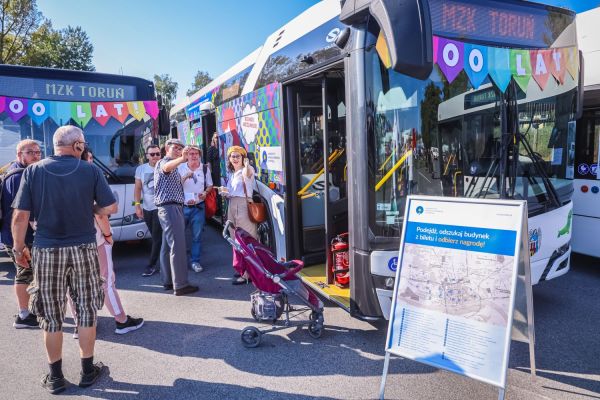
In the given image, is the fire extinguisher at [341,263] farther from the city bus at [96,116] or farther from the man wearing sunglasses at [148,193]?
the city bus at [96,116]

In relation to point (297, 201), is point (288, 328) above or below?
below

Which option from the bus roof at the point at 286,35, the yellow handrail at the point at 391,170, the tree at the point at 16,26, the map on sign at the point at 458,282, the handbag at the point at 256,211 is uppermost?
the tree at the point at 16,26

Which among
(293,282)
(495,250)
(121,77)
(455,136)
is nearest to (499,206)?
(495,250)

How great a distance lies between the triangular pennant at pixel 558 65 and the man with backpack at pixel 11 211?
196 inches

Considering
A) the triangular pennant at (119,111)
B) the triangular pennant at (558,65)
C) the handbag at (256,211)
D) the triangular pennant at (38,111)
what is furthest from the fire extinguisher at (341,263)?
the triangular pennant at (38,111)

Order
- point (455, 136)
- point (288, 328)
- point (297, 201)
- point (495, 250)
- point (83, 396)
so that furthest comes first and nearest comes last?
point (297, 201) → point (288, 328) → point (455, 136) → point (83, 396) → point (495, 250)

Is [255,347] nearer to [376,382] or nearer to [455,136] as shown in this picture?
[376,382]

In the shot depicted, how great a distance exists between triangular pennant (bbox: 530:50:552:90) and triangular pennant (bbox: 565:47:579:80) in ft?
1.11

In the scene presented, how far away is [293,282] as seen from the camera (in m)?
3.83

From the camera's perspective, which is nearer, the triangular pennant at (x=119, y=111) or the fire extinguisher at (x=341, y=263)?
the fire extinguisher at (x=341, y=263)

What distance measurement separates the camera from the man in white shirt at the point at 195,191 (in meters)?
5.88

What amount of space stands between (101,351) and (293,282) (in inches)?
72.0

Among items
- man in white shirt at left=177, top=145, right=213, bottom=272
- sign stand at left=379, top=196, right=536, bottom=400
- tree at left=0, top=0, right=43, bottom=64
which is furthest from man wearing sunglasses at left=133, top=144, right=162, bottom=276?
tree at left=0, top=0, right=43, bottom=64

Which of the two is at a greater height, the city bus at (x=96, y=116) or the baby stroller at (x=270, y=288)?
the city bus at (x=96, y=116)
